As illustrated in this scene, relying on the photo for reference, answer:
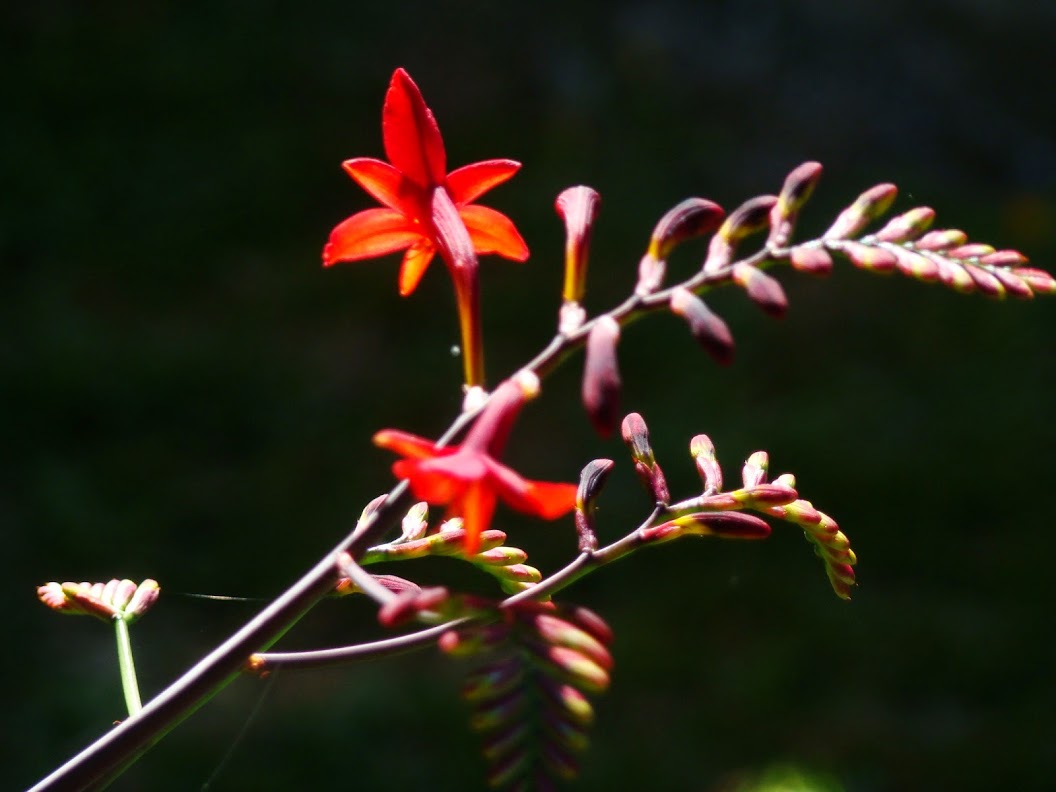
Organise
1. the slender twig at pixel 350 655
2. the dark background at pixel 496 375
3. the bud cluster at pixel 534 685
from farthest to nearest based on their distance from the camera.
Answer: the dark background at pixel 496 375 → the slender twig at pixel 350 655 → the bud cluster at pixel 534 685

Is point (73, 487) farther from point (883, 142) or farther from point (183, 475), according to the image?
point (883, 142)

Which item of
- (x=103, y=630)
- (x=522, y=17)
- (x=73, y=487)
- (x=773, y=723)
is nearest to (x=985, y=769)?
(x=773, y=723)

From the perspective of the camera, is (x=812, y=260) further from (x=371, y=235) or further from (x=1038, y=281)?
(x=371, y=235)

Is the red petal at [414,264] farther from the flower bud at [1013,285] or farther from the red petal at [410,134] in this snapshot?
the flower bud at [1013,285]

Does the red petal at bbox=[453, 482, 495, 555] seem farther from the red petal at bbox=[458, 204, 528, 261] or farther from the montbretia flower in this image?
the red petal at bbox=[458, 204, 528, 261]

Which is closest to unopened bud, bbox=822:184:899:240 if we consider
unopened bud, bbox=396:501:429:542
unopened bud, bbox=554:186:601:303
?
unopened bud, bbox=554:186:601:303

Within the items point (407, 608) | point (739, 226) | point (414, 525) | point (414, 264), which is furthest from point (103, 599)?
point (739, 226)

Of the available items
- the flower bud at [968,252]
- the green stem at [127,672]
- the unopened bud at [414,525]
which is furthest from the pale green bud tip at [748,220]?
the green stem at [127,672]

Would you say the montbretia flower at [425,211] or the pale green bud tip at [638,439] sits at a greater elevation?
the montbretia flower at [425,211]
